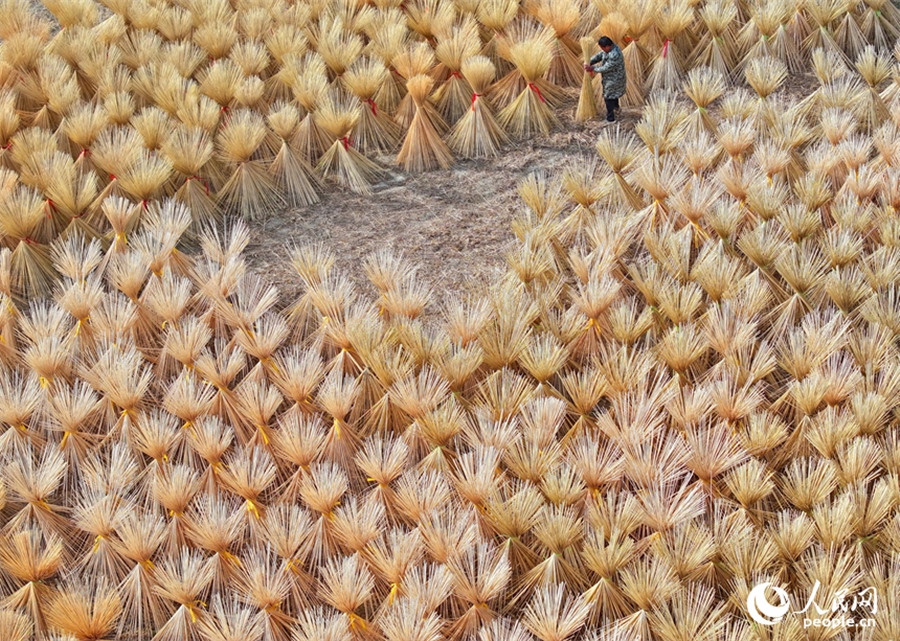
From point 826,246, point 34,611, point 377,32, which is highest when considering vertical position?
point 377,32

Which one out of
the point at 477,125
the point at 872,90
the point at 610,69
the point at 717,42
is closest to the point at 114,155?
the point at 477,125

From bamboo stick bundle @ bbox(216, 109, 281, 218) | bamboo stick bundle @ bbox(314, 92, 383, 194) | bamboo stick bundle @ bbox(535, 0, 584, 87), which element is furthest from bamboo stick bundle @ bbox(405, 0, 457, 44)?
bamboo stick bundle @ bbox(216, 109, 281, 218)

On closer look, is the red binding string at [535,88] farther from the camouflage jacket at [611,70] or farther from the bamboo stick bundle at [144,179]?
the bamboo stick bundle at [144,179]

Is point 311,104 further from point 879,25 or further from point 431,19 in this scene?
point 879,25

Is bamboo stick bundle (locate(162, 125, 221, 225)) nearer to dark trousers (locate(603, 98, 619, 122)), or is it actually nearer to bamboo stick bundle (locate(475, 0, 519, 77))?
bamboo stick bundle (locate(475, 0, 519, 77))

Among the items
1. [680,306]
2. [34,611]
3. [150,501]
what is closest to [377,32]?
[680,306]

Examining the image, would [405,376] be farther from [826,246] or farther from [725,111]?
[725,111]
